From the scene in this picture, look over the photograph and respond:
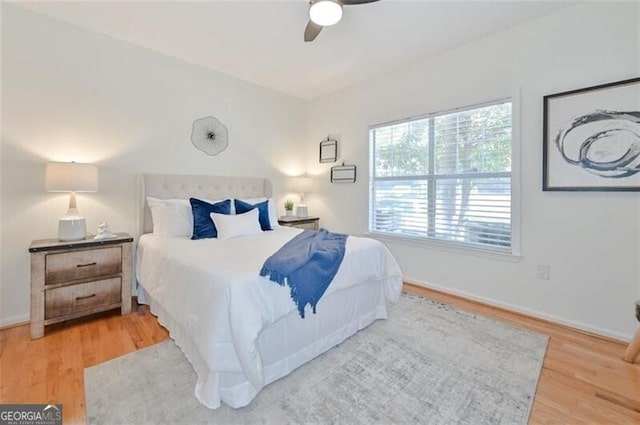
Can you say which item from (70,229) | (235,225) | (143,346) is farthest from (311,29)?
(143,346)

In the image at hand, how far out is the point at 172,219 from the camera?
111 inches

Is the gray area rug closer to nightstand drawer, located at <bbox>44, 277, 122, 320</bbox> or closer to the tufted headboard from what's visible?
nightstand drawer, located at <bbox>44, 277, 122, 320</bbox>

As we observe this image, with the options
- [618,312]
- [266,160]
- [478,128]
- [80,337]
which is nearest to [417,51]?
[478,128]

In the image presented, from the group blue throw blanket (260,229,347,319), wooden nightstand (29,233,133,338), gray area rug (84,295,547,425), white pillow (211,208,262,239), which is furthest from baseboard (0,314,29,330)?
blue throw blanket (260,229,347,319)

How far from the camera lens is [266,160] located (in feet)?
14.3

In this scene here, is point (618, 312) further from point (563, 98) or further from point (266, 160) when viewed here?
point (266, 160)

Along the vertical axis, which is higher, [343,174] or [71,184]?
[343,174]

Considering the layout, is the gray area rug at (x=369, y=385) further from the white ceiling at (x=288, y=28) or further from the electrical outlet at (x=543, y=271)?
the white ceiling at (x=288, y=28)

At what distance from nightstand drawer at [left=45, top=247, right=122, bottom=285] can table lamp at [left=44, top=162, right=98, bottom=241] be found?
0.59ft

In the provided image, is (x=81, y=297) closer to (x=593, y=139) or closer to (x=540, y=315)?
(x=540, y=315)

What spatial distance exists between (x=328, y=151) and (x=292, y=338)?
10.5 ft

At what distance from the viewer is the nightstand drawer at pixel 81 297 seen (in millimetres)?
2311

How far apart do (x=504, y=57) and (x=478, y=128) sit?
2.22ft

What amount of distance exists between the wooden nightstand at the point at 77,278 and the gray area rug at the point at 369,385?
833 millimetres
